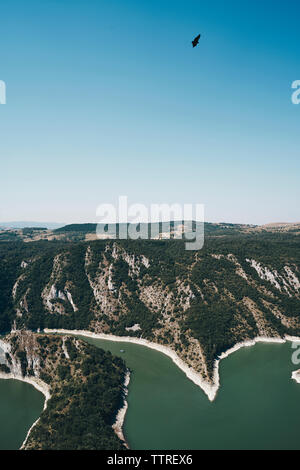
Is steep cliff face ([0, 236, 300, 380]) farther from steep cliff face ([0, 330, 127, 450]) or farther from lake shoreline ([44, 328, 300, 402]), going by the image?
steep cliff face ([0, 330, 127, 450])

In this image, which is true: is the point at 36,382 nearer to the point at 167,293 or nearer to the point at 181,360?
the point at 181,360

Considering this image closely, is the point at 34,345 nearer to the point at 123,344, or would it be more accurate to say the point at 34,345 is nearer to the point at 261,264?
the point at 123,344

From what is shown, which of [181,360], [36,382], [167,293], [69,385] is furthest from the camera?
[167,293]

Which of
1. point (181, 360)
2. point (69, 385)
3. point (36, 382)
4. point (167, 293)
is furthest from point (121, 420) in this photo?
point (167, 293)

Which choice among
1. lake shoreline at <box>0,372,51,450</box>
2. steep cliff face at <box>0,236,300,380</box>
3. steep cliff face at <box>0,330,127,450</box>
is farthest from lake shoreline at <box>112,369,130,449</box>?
steep cliff face at <box>0,236,300,380</box>

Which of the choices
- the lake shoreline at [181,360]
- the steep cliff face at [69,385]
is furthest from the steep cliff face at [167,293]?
the steep cliff face at [69,385]
